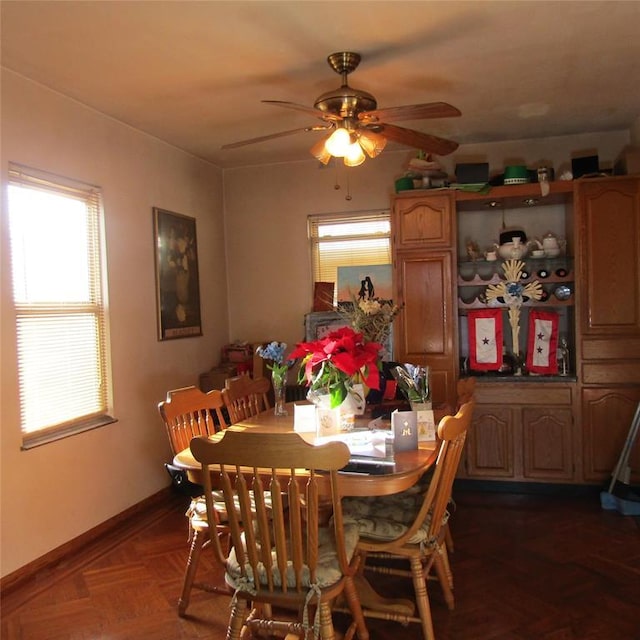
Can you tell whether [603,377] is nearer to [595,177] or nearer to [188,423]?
[595,177]

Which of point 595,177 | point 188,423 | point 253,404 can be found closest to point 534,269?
point 595,177

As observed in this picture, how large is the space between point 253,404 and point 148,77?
1855 millimetres

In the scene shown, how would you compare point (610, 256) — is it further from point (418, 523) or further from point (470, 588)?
point (418, 523)

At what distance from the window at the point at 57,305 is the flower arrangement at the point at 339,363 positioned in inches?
61.7

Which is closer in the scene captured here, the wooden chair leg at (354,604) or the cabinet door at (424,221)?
the wooden chair leg at (354,604)

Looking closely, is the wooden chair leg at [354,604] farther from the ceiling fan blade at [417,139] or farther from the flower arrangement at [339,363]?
the ceiling fan blade at [417,139]

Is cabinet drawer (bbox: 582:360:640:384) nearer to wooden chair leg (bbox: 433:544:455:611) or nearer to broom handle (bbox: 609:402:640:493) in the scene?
broom handle (bbox: 609:402:640:493)

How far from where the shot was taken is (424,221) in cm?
406

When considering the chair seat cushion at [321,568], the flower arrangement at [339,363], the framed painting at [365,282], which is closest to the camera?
the chair seat cushion at [321,568]

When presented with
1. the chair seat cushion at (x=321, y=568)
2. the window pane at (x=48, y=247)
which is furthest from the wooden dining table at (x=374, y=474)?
the window pane at (x=48, y=247)

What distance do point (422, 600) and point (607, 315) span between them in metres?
2.55

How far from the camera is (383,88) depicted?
3303 mm

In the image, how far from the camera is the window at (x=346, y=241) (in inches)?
187

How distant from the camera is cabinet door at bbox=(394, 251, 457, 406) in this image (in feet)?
13.3
